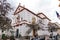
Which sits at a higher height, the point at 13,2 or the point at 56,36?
the point at 13,2

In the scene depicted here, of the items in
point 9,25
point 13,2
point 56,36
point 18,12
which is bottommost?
point 56,36

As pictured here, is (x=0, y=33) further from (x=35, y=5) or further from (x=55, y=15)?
(x=55, y=15)

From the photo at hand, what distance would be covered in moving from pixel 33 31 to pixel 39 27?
0.07m

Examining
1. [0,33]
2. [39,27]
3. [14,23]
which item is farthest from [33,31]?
[0,33]

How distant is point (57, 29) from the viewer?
5.13ft

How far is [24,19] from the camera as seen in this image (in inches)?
63.1

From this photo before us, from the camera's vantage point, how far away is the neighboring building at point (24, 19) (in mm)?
1588

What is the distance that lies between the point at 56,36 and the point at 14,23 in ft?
1.43

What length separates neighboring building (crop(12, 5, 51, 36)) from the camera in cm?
159

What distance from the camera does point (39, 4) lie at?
161cm

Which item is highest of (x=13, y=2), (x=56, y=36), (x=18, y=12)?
(x=13, y=2)

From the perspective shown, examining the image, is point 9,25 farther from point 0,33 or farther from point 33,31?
point 33,31

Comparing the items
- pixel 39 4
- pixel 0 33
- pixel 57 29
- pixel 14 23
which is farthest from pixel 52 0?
pixel 0 33

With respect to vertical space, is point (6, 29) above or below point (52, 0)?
below
